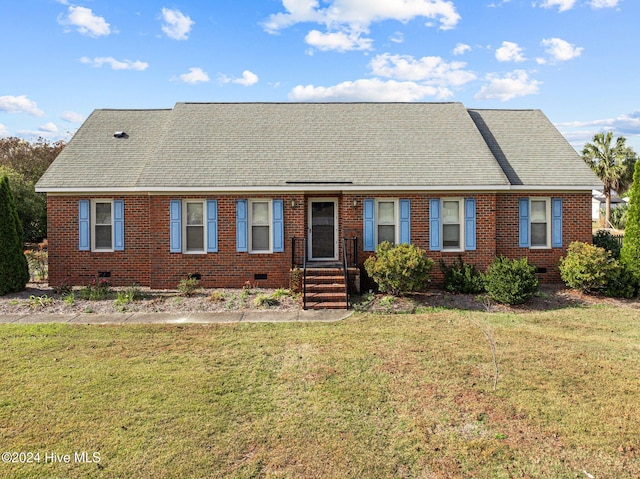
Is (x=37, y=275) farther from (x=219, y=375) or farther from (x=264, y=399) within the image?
(x=264, y=399)

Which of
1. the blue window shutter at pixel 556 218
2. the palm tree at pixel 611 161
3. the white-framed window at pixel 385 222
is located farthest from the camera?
the palm tree at pixel 611 161

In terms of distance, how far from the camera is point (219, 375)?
671 centimetres

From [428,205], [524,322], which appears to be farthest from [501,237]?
[524,322]

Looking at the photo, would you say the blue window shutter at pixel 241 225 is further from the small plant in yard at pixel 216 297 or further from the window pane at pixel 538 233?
the window pane at pixel 538 233

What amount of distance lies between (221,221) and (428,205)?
6085mm

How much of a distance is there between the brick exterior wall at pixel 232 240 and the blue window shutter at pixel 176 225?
151mm

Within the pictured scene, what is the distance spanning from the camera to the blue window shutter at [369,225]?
517 inches

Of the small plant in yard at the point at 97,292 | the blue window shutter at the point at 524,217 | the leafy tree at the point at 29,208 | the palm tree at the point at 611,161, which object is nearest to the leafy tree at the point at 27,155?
the leafy tree at the point at 29,208

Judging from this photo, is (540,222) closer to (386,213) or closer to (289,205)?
(386,213)

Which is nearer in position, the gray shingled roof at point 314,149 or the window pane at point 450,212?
the gray shingled roof at point 314,149

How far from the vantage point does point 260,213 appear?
1346cm

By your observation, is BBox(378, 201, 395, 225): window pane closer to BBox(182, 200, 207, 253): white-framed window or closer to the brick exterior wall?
the brick exterior wall

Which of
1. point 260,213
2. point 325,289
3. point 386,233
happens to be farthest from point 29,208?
point 386,233

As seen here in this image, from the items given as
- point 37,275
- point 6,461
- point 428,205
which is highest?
point 428,205
